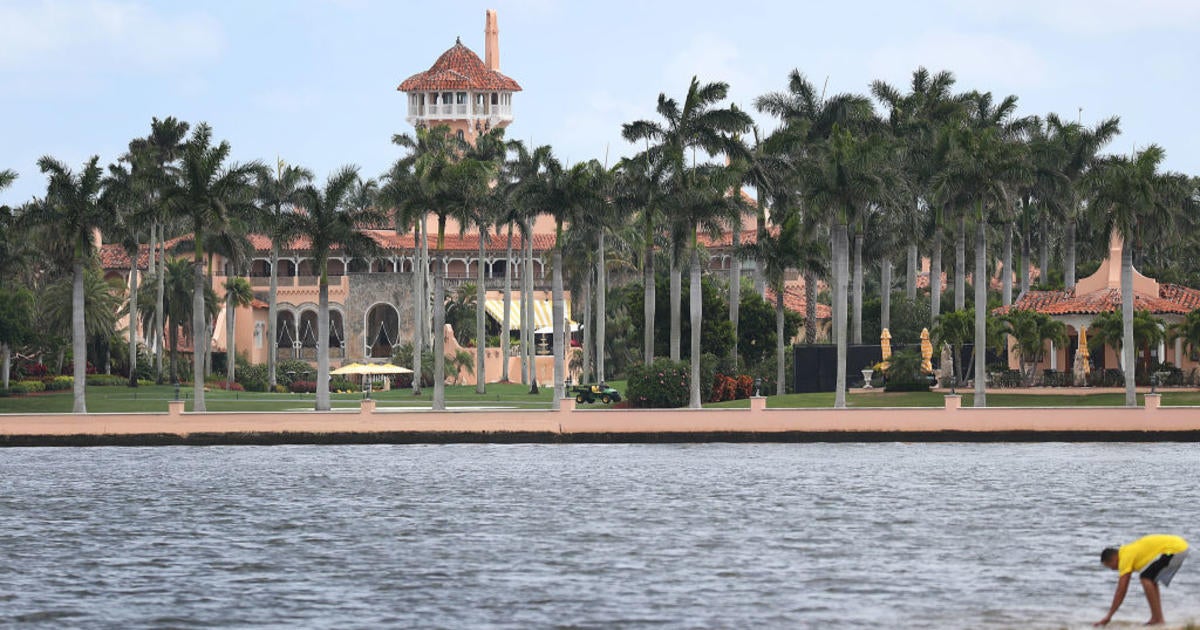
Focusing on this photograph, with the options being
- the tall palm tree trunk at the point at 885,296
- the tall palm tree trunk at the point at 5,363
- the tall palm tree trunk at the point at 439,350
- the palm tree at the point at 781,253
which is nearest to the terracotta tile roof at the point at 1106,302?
the tall palm tree trunk at the point at 885,296

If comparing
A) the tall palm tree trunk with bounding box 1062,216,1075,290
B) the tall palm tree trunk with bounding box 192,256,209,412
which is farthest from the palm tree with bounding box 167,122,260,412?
the tall palm tree trunk with bounding box 1062,216,1075,290

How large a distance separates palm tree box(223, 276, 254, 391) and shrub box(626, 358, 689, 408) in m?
27.7

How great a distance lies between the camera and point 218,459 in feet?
215

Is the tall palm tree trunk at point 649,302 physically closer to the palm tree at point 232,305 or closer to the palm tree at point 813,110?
the palm tree at point 813,110

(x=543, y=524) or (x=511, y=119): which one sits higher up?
(x=511, y=119)

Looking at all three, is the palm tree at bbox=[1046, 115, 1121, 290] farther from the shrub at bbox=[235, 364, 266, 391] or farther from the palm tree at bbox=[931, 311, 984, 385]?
the shrub at bbox=[235, 364, 266, 391]

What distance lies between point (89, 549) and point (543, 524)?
10.6 meters

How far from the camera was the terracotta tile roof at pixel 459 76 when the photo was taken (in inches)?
6152

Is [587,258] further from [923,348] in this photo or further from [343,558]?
[343,558]

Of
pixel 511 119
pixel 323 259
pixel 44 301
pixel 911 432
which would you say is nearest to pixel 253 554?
pixel 911 432

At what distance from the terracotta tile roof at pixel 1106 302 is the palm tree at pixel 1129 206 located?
952 centimetres

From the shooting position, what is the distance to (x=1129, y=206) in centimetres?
6888

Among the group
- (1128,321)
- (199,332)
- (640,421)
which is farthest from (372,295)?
(1128,321)

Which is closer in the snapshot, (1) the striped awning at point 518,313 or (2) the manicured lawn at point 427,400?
(2) the manicured lawn at point 427,400
